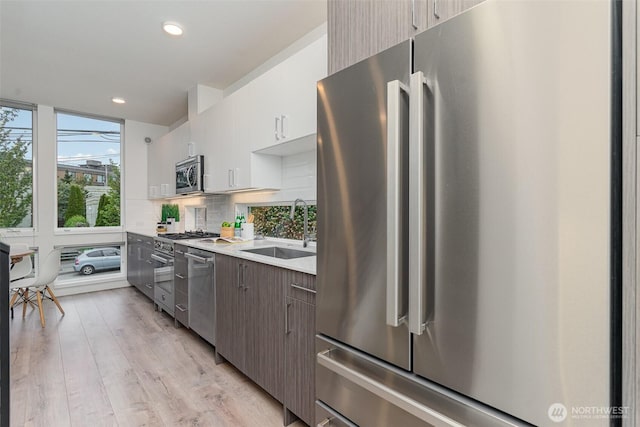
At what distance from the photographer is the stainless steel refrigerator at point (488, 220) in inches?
24.7

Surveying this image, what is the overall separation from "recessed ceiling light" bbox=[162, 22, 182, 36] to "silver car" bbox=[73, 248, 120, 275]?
3.66 metres

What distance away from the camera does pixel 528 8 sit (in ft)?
2.30

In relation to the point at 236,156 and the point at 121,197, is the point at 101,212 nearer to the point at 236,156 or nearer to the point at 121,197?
the point at 121,197

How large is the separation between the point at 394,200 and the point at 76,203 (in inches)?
202

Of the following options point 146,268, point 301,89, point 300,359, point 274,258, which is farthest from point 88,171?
point 300,359

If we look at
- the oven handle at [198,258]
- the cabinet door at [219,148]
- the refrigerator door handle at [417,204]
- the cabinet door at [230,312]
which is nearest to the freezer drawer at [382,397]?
the refrigerator door handle at [417,204]

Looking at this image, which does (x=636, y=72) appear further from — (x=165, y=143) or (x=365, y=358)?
(x=165, y=143)

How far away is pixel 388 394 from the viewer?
0.96 meters

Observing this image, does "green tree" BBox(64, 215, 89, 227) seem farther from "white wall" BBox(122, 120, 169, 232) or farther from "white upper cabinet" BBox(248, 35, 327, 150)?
"white upper cabinet" BBox(248, 35, 327, 150)

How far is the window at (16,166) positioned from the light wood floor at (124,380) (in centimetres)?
145

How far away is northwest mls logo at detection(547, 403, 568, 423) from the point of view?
2.17 feet

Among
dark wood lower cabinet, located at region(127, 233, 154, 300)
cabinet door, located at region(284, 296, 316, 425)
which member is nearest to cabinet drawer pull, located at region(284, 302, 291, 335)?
cabinet door, located at region(284, 296, 316, 425)

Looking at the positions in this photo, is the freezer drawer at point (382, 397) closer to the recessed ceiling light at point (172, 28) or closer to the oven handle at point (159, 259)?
the recessed ceiling light at point (172, 28)

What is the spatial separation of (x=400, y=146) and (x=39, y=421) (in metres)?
2.41
